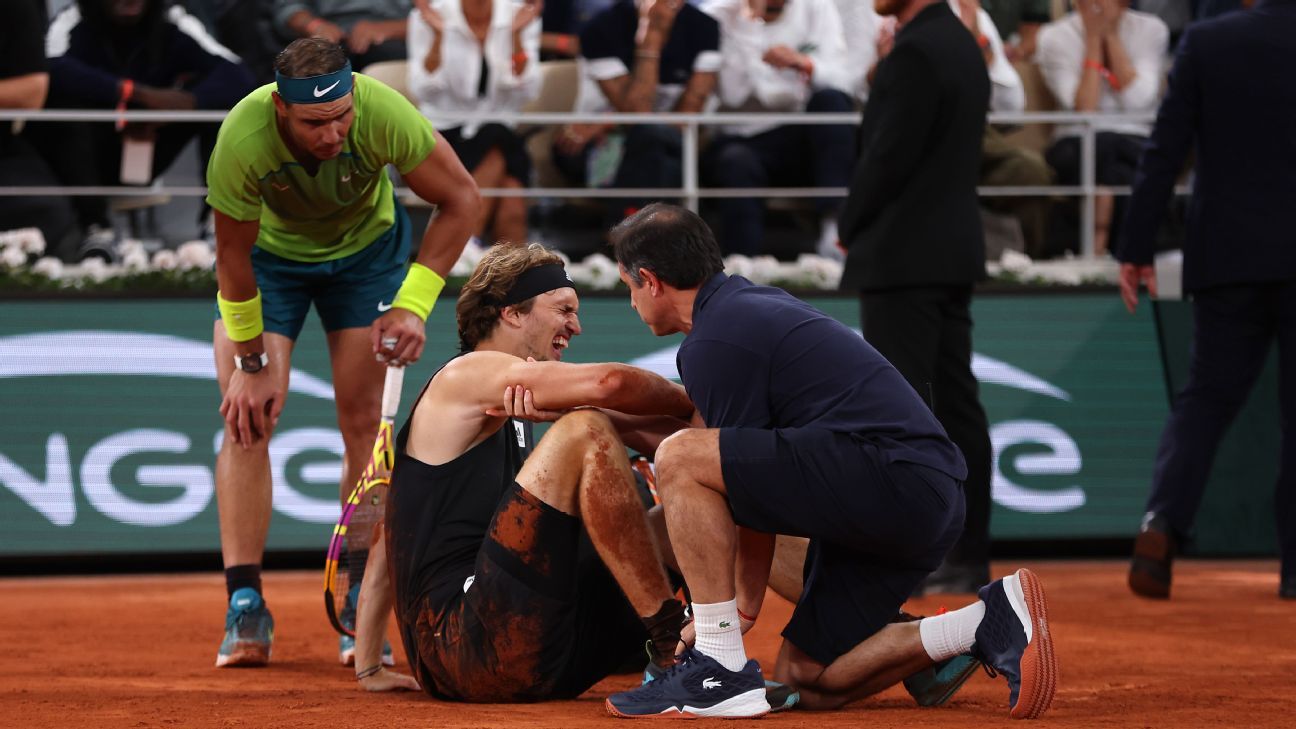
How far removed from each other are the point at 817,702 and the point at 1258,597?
3.67 meters

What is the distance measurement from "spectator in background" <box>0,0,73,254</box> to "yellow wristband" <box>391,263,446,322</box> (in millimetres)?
4382

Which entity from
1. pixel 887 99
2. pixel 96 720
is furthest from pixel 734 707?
pixel 887 99

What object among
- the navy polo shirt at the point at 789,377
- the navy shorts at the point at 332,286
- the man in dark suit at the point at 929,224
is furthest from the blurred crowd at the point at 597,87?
the navy polo shirt at the point at 789,377

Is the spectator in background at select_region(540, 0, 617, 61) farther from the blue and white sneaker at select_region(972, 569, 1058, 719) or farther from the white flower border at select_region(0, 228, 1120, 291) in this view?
the blue and white sneaker at select_region(972, 569, 1058, 719)

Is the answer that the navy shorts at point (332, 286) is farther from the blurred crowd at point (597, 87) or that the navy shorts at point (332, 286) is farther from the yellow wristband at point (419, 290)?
the blurred crowd at point (597, 87)

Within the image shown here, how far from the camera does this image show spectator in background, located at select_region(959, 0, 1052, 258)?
10.1 meters

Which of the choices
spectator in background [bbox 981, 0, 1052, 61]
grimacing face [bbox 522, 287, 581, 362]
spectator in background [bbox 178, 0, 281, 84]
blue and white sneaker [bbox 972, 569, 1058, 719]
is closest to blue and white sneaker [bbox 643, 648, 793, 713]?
blue and white sneaker [bbox 972, 569, 1058, 719]

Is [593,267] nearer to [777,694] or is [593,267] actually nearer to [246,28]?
[246,28]

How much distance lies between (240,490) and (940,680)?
8.86 feet

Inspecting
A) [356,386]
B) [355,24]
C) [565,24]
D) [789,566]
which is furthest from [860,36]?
[789,566]

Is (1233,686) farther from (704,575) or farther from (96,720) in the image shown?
(96,720)

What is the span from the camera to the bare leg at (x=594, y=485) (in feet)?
14.2

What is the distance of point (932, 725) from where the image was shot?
413cm

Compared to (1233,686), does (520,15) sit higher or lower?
higher
